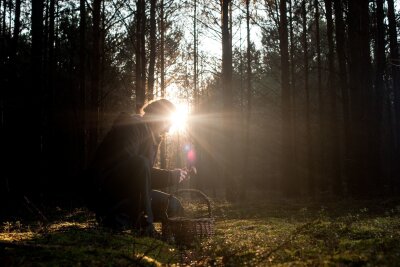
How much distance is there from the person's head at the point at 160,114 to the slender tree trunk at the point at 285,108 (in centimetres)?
1114

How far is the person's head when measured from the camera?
18.8 feet

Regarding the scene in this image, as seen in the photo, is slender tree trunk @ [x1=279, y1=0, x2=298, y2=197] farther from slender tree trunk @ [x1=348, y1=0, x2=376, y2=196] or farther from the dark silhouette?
the dark silhouette

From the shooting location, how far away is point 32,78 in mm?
13086

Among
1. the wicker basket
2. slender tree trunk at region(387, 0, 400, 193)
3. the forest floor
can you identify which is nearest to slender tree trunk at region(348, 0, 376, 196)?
the forest floor

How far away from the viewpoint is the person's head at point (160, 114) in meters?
5.73

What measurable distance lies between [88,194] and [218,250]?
1.94m

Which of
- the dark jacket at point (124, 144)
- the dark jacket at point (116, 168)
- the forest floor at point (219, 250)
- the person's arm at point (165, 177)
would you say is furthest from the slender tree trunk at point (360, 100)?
the dark jacket at point (116, 168)

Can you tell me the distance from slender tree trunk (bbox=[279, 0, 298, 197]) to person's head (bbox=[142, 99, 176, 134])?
11.1 m

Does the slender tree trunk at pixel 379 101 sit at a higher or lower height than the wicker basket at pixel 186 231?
higher

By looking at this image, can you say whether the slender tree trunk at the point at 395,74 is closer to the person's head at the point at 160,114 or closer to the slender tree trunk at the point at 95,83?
the slender tree trunk at the point at 95,83

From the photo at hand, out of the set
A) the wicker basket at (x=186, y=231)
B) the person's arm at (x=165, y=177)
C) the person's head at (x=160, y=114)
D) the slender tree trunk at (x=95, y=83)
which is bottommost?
the wicker basket at (x=186, y=231)

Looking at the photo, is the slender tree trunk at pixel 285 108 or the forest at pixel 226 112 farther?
the slender tree trunk at pixel 285 108

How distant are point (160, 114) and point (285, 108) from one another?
37.4ft

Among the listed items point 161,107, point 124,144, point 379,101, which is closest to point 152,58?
point 379,101
